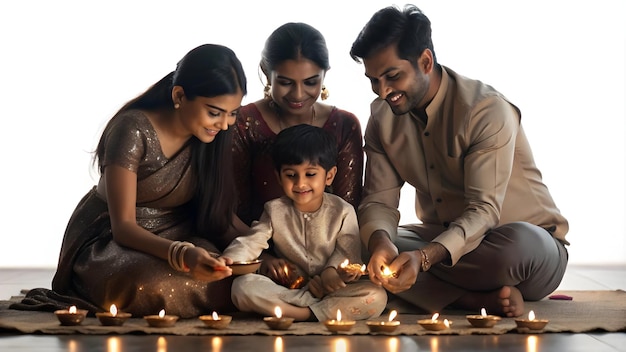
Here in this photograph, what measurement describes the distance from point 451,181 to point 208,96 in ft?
3.83

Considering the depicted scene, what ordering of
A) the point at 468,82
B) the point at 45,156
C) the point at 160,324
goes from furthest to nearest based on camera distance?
the point at 45,156 → the point at 468,82 → the point at 160,324

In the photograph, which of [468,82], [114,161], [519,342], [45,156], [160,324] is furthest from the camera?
[45,156]

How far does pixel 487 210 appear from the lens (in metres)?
4.73

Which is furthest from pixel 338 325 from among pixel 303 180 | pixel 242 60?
pixel 242 60

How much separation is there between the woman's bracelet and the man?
74 cm

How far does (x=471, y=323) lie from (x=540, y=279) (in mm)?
815

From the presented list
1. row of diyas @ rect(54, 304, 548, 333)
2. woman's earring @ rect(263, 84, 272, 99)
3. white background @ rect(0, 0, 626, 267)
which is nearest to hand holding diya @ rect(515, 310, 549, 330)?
row of diyas @ rect(54, 304, 548, 333)

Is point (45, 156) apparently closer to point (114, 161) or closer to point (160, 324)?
point (114, 161)

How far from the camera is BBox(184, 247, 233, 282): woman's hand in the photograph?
428cm

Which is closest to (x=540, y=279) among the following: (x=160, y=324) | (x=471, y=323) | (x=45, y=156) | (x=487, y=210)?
(x=487, y=210)

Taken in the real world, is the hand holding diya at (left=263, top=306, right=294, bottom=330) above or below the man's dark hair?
below

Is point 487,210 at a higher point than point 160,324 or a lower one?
higher

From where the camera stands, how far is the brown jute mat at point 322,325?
162 inches

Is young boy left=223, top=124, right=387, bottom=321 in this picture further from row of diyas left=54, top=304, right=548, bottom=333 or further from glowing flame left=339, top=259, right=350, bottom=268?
row of diyas left=54, top=304, right=548, bottom=333
